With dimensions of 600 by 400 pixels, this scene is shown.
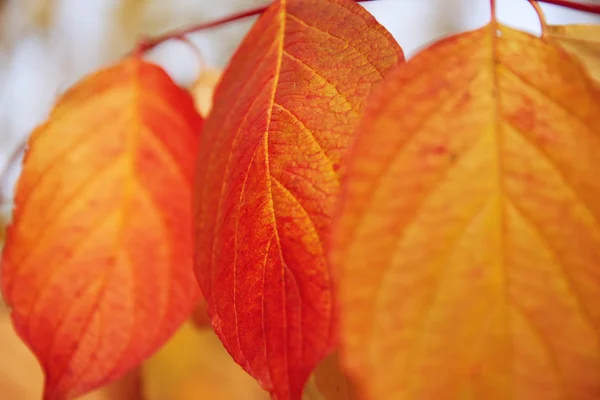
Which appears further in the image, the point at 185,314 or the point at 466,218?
the point at 185,314

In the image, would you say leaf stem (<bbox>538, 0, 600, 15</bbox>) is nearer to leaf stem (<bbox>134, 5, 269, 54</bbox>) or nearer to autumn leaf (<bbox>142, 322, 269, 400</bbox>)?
leaf stem (<bbox>134, 5, 269, 54</bbox>)

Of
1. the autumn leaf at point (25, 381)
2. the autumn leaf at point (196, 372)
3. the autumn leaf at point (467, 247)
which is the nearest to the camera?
the autumn leaf at point (467, 247)

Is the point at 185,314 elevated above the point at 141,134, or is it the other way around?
the point at 141,134

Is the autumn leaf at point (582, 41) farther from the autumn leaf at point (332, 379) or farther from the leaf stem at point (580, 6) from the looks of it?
the autumn leaf at point (332, 379)

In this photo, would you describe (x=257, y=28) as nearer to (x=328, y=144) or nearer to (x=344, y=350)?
(x=328, y=144)

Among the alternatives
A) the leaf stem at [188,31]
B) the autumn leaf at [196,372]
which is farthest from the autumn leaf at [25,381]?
the leaf stem at [188,31]

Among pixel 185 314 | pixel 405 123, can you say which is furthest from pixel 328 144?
pixel 185 314

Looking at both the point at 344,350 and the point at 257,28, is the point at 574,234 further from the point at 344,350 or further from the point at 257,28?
the point at 257,28
